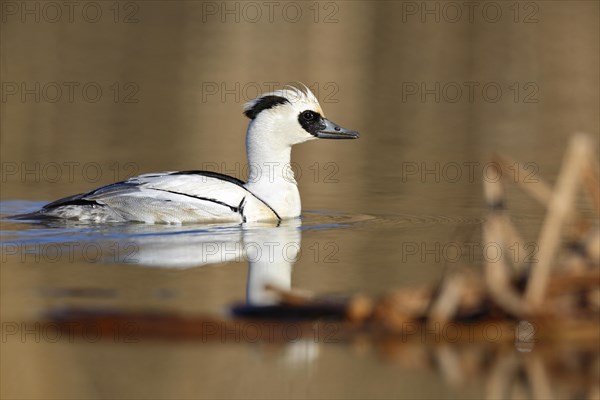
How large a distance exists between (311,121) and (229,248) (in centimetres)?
238

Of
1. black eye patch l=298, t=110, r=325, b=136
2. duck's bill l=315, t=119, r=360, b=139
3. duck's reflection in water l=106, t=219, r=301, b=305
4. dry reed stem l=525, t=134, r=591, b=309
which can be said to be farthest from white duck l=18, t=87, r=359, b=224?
dry reed stem l=525, t=134, r=591, b=309

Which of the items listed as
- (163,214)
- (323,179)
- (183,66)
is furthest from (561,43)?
(163,214)

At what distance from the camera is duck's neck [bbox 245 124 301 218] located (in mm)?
12164

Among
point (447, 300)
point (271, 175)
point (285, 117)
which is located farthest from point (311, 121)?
point (447, 300)

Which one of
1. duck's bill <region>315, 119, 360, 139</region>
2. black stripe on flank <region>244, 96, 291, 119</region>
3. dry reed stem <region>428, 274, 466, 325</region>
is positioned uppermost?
black stripe on flank <region>244, 96, 291, 119</region>

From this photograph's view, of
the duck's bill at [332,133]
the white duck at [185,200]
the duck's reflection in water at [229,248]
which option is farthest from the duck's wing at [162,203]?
the duck's bill at [332,133]

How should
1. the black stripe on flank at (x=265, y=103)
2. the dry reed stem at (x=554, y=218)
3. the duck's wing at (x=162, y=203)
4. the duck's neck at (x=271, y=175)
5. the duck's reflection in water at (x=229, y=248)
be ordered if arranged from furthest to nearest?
the black stripe on flank at (x=265, y=103), the duck's neck at (x=271, y=175), the duck's wing at (x=162, y=203), the duck's reflection in water at (x=229, y=248), the dry reed stem at (x=554, y=218)

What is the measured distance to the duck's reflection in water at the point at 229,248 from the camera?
9.24 m

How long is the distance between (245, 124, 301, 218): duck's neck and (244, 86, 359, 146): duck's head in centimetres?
4

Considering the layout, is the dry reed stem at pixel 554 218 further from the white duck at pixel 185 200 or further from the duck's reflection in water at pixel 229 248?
the white duck at pixel 185 200

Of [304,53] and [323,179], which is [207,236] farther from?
[304,53]

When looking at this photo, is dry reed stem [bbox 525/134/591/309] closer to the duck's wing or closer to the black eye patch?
the duck's wing

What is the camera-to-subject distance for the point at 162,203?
1170 cm

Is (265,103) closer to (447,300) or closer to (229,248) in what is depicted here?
(229,248)
